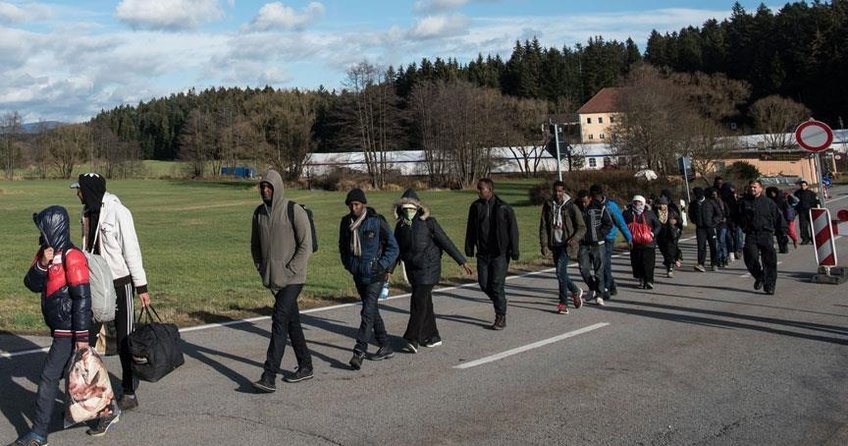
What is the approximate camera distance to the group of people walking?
5273 millimetres

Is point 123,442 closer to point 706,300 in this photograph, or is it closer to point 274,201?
point 274,201

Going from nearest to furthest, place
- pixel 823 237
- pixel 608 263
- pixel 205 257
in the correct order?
1. pixel 608 263
2. pixel 823 237
3. pixel 205 257

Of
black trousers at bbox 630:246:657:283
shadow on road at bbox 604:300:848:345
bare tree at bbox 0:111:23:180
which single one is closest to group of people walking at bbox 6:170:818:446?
black trousers at bbox 630:246:657:283

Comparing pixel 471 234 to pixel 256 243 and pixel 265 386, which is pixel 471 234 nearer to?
pixel 256 243

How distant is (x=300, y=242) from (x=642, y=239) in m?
8.30

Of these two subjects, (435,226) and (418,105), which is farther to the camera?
(418,105)

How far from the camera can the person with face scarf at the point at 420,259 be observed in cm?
826

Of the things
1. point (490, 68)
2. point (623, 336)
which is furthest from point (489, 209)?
point (490, 68)

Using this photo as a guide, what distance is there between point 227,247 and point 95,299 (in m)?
20.1

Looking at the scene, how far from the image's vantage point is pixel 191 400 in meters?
6.31

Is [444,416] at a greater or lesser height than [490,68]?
lesser

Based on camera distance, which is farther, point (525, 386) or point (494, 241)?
point (494, 241)

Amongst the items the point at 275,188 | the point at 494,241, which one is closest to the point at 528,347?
the point at 494,241

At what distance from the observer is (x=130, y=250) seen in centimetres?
630
